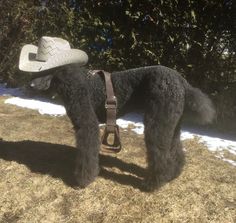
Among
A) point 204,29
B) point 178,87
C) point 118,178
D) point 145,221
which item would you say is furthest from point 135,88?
point 204,29

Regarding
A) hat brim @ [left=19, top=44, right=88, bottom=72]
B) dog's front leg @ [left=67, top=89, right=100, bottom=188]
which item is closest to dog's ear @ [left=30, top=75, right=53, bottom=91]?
hat brim @ [left=19, top=44, right=88, bottom=72]

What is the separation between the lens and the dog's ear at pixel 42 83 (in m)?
4.71

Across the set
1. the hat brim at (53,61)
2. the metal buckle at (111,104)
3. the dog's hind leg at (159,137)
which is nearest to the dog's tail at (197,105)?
the dog's hind leg at (159,137)

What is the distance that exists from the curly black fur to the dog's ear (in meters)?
0.01

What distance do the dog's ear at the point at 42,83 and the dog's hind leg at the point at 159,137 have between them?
129 centimetres

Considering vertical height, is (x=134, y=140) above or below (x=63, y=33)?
below

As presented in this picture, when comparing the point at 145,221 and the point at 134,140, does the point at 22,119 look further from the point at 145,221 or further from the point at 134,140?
the point at 145,221

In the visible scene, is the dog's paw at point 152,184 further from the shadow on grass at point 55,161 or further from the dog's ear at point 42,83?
the dog's ear at point 42,83

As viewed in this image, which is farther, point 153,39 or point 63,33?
point 63,33

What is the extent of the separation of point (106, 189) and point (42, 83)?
5.07ft

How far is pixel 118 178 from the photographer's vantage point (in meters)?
4.97

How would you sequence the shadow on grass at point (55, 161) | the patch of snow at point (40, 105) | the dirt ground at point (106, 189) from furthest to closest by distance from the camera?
the patch of snow at point (40, 105)
the shadow on grass at point (55, 161)
the dirt ground at point (106, 189)

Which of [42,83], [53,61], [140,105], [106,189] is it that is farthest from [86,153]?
[53,61]

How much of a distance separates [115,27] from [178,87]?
3378mm
